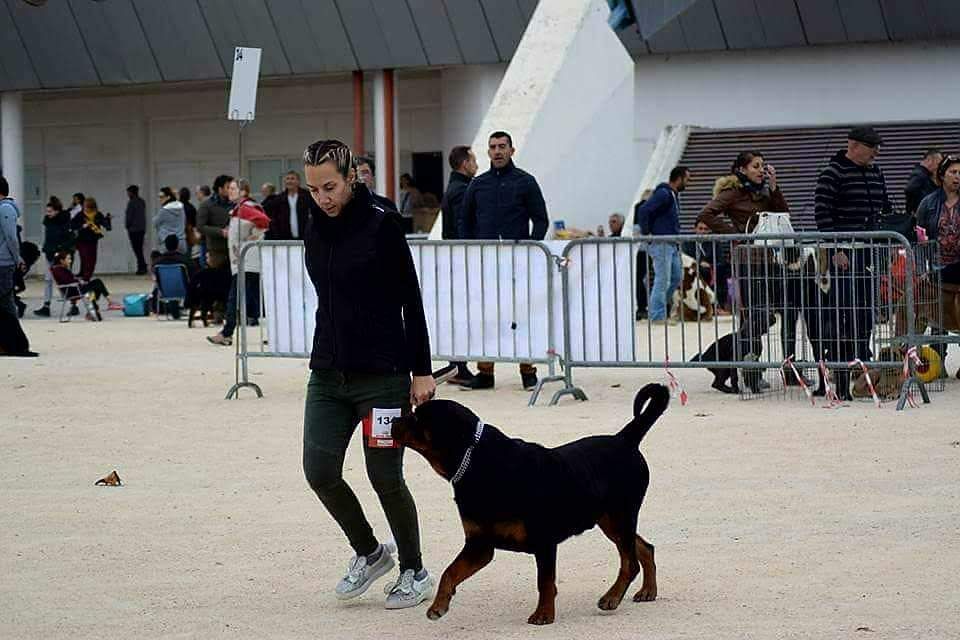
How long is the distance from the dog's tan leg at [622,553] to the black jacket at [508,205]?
7.47m

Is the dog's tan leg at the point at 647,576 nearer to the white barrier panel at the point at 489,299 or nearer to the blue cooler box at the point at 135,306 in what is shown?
the white barrier panel at the point at 489,299

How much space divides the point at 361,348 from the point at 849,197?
7.22 metres

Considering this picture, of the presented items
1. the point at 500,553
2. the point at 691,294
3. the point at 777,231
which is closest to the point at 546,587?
the point at 500,553

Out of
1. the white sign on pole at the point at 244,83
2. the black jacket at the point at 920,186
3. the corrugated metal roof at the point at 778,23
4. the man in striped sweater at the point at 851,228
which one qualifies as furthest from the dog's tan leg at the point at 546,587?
the corrugated metal roof at the point at 778,23

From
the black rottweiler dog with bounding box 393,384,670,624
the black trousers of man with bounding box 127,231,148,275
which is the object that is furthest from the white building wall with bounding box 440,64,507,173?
the black rottweiler dog with bounding box 393,384,670,624

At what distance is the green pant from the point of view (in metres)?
6.26

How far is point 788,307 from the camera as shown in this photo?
1266 centimetres

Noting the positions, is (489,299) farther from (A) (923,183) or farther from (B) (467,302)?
(A) (923,183)

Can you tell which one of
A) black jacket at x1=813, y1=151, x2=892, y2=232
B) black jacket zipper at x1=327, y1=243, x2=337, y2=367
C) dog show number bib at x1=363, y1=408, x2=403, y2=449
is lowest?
dog show number bib at x1=363, y1=408, x2=403, y2=449

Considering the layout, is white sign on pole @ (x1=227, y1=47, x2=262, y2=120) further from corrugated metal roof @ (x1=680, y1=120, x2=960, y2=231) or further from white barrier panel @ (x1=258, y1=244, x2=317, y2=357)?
corrugated metal roof @ (x1=680, y1=120, x2=960, y2=231)

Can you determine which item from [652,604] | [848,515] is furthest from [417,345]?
[848,515]

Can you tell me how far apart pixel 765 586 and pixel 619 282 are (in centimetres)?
636

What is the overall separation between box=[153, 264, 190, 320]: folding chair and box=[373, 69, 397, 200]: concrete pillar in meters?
10.5

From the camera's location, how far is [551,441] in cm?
1055
